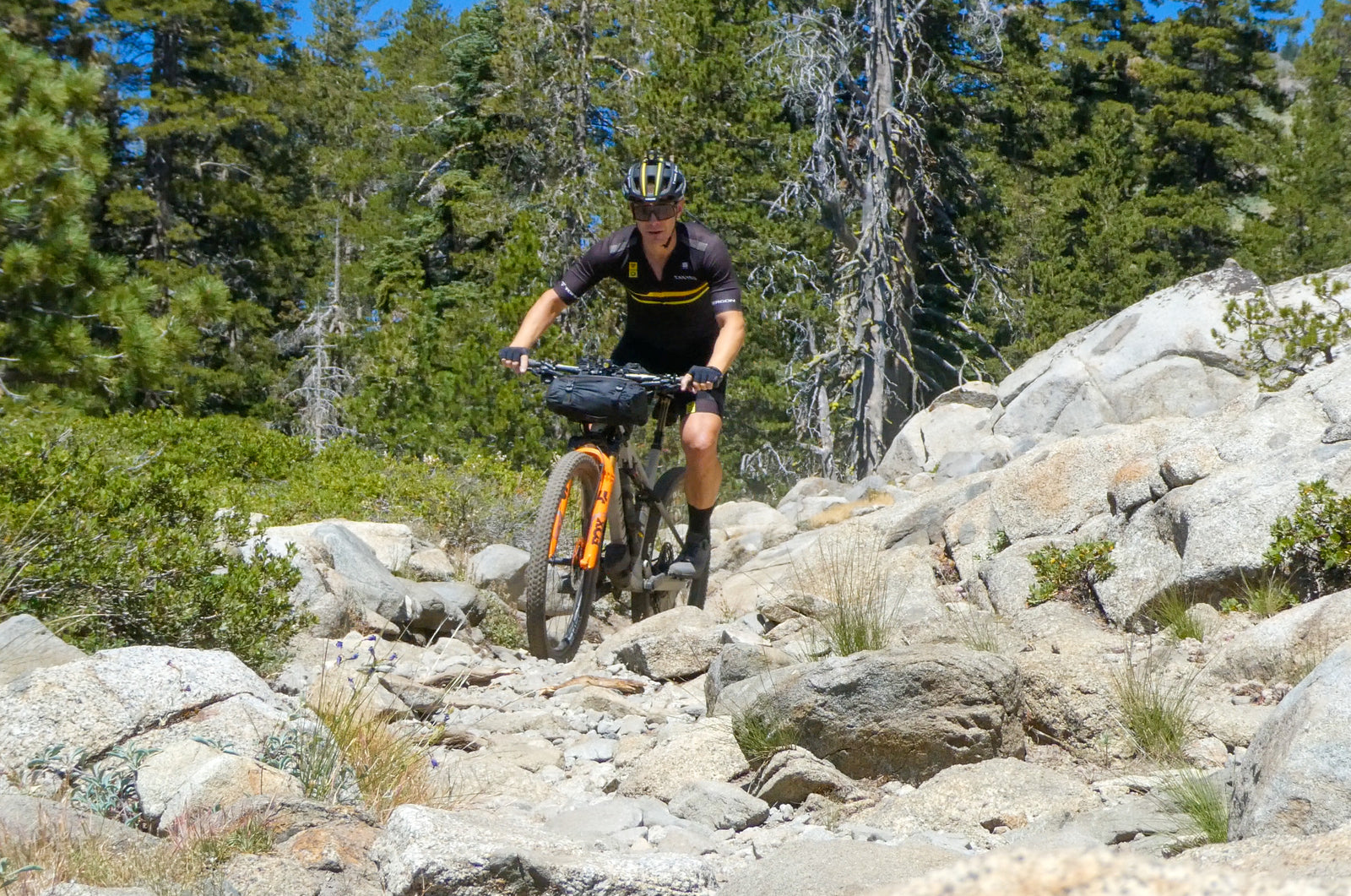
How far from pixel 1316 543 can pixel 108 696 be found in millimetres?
5371

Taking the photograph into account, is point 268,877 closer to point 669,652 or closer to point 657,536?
point 669,652

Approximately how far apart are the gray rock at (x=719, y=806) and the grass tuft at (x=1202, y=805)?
1.26m

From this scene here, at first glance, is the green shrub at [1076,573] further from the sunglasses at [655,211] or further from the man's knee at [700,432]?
the sunglasses at [655,211]

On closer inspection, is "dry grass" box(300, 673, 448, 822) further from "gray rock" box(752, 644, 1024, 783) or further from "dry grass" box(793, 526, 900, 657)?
"dry grass" box(793, 526, 900, 657)

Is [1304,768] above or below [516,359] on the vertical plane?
below

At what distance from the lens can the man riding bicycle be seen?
246 inches

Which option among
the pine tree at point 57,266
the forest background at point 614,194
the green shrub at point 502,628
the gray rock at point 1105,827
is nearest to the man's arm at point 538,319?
the green shrub at point 502,628

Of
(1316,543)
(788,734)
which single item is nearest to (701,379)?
(788,734)

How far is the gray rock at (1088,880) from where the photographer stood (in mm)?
1165

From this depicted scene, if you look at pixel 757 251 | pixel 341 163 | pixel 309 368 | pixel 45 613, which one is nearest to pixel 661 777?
pixel 45 613

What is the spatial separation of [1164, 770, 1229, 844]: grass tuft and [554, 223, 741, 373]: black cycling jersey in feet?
11.0

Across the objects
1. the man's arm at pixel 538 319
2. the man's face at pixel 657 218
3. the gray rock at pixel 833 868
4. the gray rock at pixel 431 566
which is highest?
the man's face at pixel 657 218

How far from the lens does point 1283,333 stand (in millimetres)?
10602

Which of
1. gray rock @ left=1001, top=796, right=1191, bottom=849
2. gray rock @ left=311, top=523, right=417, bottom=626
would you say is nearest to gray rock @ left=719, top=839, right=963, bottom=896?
gray rock @ left=1001, top=796, right=1191, bottom=849
